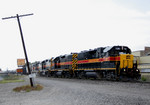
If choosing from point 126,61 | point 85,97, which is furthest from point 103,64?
point 85,97

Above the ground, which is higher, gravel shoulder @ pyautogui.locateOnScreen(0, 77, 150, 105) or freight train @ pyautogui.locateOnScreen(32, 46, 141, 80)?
freight train @ pyautogui.locateOnScreen(32, 46, 141, 80)

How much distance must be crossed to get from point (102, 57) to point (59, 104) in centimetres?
1360

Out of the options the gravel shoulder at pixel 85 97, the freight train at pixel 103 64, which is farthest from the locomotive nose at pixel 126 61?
the gravel shoulder at pixel 85 97

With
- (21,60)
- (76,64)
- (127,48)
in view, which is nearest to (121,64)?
(127,48)

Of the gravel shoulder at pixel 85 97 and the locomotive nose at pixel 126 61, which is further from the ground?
the locomotive nose at pixel 126 61

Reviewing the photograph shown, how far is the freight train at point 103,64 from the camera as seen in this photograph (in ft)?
62.5

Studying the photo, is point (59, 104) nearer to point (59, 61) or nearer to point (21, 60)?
point (59, 61)

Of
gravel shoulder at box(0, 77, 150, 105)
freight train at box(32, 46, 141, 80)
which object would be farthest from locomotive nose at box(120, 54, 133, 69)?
gravel shoulder at box(0, 77, 150, 105)

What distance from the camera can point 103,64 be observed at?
21.4 m

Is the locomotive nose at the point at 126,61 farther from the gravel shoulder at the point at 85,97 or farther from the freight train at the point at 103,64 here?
the gravel shoulder at the point at 85,97

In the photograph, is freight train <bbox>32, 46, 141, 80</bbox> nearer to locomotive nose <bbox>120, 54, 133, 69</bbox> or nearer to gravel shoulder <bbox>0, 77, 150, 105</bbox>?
locomotive nose <bbox>120, 54, 133, 69</bbox>

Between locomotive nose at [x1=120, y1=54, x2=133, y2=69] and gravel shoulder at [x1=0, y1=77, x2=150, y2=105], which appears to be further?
locomotive nose at [x1=120, y1=54, x2=133, y2=69]

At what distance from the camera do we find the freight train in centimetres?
1906

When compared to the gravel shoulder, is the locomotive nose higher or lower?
A: higher
